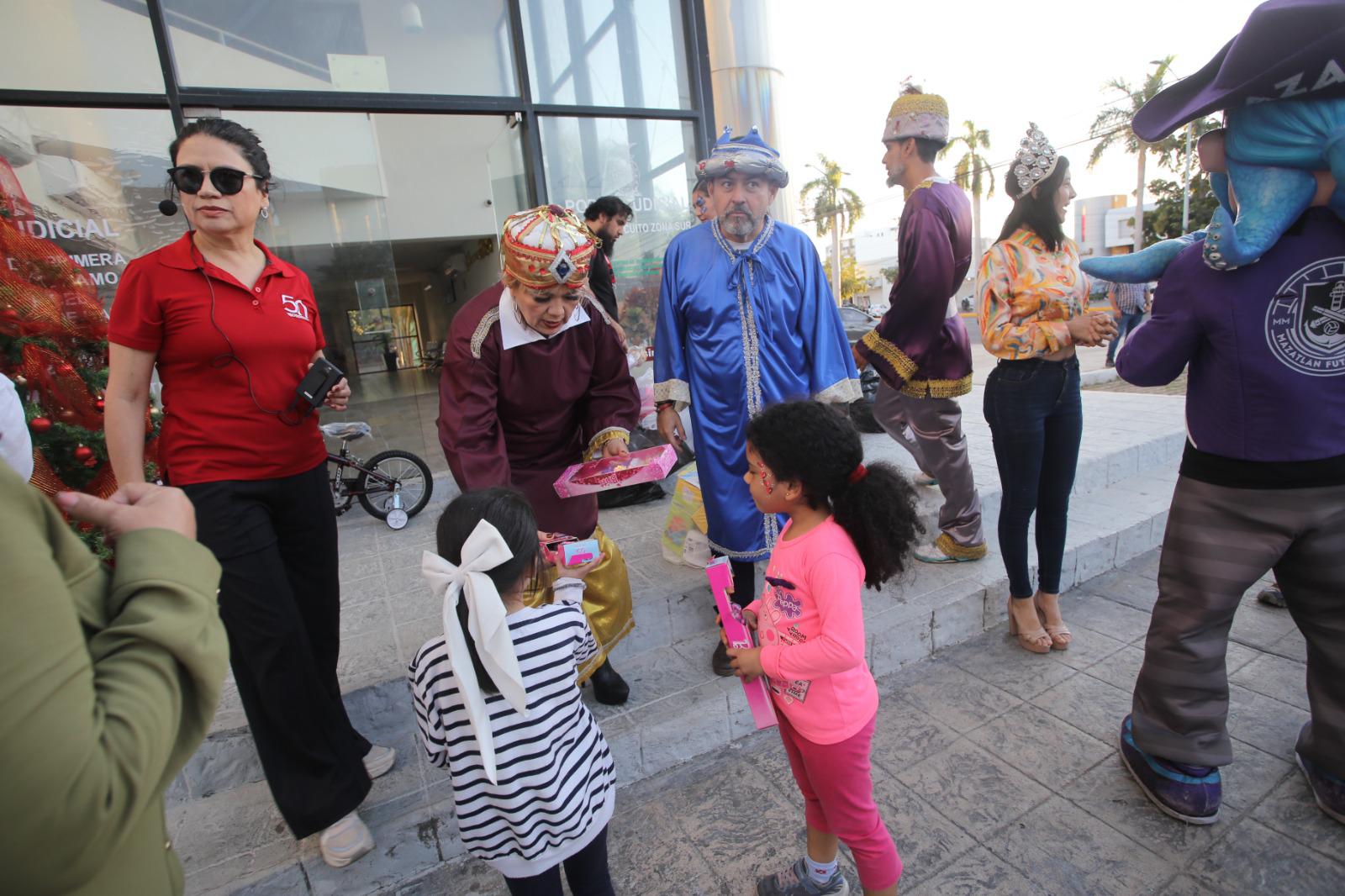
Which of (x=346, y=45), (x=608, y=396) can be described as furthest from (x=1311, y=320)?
(x=346, y=45)

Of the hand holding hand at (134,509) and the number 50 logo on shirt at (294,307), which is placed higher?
the number 50 logo on shirt at (294,307)

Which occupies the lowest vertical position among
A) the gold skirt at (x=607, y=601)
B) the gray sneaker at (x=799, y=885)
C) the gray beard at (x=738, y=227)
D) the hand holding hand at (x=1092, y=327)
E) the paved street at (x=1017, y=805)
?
the paved street at (x=1017, y=805)

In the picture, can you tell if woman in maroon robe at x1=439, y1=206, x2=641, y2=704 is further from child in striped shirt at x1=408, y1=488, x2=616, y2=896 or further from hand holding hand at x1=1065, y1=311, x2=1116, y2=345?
hand holding hand at x1=1065, y1=311, x2=1116, y2=345

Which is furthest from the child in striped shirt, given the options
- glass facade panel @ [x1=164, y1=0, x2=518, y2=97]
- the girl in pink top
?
glass facade panel @ [x1=164, y1=0, x2=518, y2=97]

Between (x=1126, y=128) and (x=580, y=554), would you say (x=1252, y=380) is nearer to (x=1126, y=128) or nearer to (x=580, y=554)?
(x=580, y=554)

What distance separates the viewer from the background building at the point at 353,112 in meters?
4.21

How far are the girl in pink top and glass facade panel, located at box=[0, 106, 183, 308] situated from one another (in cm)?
453

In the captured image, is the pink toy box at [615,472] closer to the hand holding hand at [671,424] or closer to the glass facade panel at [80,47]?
the hand holding hand at [671,424]

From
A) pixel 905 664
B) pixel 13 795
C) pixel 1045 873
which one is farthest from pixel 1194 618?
pixel 13 795

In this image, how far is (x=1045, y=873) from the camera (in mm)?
1906

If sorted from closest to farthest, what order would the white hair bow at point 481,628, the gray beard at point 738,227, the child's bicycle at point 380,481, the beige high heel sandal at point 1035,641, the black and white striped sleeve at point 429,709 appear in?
1. the white hair bow at point 481,628
2. the black and white striped sleeve at point 429,709
3. the gray beard at point 738,227
4. the beige high heel sandal at point 1035,641
5. the child's bicycle at point 380,481

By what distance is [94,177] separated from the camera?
14.3ft

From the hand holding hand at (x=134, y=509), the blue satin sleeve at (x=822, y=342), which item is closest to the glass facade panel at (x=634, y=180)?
the blue satin sleeve at (x=822, y=342)

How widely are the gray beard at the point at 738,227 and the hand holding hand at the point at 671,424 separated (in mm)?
699
